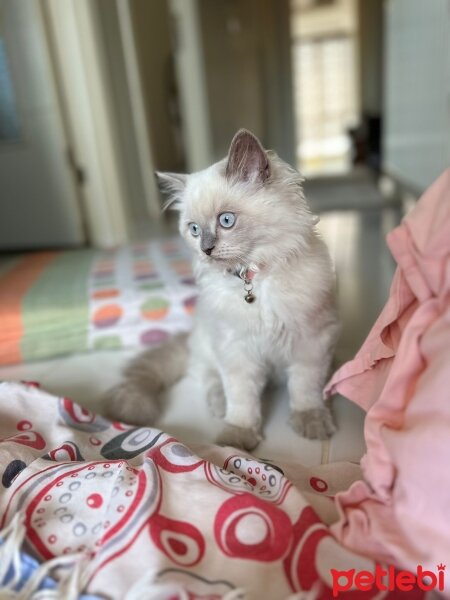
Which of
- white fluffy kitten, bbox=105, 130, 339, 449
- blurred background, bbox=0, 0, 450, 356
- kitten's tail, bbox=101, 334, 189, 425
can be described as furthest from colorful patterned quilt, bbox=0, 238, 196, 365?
blurred background, bbox=0, 0, 450, 356

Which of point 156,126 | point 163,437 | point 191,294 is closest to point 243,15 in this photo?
point 156,126

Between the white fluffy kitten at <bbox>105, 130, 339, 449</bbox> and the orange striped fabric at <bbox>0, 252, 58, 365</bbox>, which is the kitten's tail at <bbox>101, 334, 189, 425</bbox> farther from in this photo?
the orange striped fabric at <bbox>0, 252, 58, 365</bbox>

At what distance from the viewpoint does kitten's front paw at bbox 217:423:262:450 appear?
3.42 ft

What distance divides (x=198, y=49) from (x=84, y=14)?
40.9 inches

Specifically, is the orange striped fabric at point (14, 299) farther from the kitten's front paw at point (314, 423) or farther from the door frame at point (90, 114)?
the kitten's front paw at point (314, 423)

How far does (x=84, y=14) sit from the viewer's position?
253 cm

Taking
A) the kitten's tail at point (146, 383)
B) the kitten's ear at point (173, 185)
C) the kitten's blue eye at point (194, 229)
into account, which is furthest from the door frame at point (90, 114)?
the kitten's blue eye at point (194, 229)

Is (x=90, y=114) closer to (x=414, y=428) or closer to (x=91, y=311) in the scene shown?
(x=91, y=311)

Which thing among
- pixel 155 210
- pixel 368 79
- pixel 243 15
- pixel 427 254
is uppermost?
pixel 243 15

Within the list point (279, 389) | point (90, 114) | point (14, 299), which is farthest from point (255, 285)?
point (90, 114)

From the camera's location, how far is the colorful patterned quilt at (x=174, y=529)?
0.61 m

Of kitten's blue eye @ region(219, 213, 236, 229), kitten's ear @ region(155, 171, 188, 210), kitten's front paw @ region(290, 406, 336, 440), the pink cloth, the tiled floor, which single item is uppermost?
kitten's ear @ region(155, 171, 188, 210)

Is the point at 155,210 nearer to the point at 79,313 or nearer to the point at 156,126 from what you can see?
the point at 156,126

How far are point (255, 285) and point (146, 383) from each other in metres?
0.43
